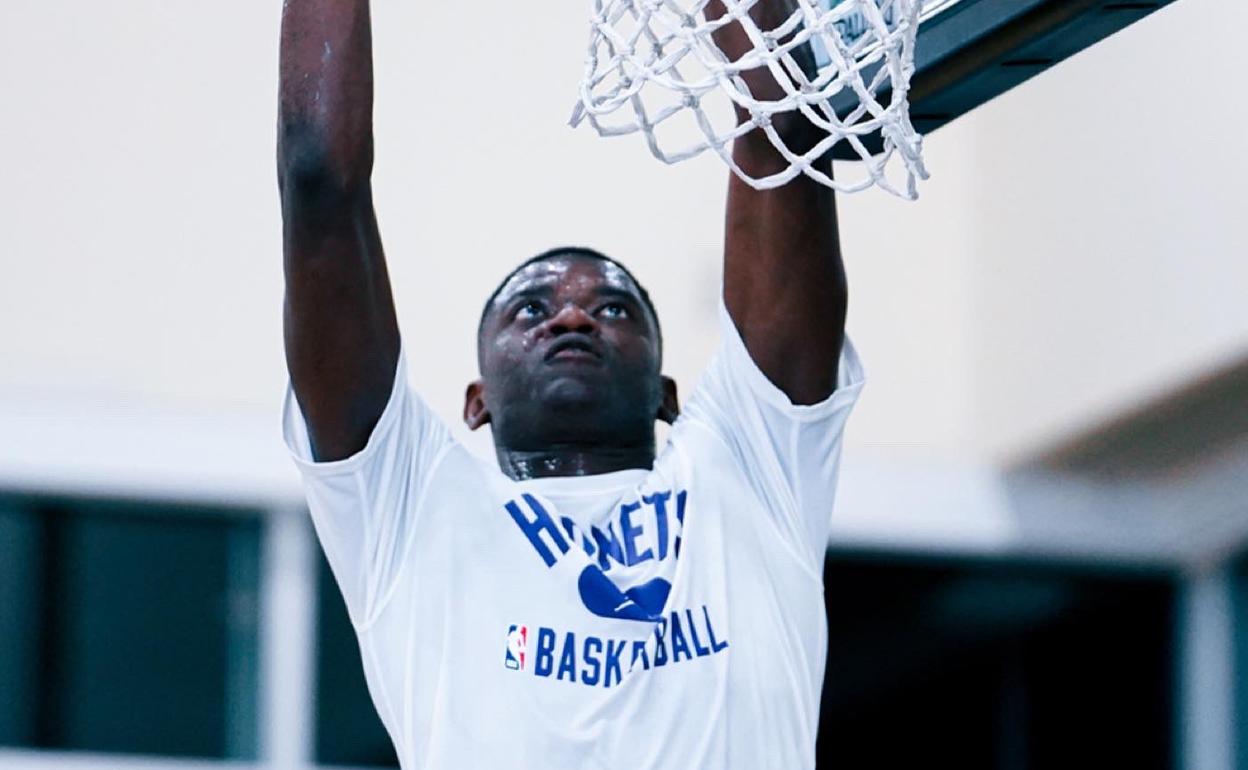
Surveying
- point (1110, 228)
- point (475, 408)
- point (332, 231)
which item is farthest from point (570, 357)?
point (1110, 228)

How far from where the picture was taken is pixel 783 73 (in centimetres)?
288

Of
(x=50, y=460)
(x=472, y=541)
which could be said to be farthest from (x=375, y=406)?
(x=50, y=460)

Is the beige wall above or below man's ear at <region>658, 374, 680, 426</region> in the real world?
above

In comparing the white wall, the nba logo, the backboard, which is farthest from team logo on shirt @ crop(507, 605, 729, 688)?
the white wall

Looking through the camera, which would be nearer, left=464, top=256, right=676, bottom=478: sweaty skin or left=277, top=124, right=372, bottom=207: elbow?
left=277, top=124, right=372, bottom=207: elbow

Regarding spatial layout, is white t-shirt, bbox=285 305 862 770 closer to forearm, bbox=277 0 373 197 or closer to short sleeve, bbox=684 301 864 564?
short sleeve, bbox=684 301 864 564

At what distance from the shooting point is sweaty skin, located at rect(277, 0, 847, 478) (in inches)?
112

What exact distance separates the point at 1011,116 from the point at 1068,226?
0.42 meters

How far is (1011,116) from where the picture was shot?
22.5ft

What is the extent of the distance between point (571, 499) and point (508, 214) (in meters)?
3.58

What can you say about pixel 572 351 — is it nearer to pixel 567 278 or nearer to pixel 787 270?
pixel 567 278

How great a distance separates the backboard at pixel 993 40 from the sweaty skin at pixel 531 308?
0.19 m

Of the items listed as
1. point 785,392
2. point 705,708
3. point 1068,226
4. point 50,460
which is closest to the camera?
point 705,708

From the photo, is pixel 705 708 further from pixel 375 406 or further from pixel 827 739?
pixel 827 739
